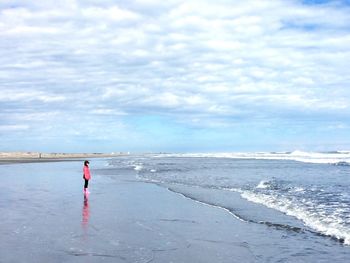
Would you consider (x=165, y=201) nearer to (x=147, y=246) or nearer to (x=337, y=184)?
(x=147, y=246)

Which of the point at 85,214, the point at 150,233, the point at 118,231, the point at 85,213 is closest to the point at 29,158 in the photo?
the point at 85,213

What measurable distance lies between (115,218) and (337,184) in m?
15.0

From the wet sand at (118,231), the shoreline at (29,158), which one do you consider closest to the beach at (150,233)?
the wet sand at (118,231)

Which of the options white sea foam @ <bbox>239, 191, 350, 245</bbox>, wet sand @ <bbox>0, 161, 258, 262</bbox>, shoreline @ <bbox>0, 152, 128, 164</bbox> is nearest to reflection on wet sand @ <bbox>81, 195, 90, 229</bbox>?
wet sand @ <bbox>0, 161, 258, 262</bbox>

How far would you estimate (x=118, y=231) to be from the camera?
12922mm

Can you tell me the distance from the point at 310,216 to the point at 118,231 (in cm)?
667

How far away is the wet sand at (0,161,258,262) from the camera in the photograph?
33.6 ft

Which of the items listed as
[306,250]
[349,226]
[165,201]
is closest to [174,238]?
[306,250]

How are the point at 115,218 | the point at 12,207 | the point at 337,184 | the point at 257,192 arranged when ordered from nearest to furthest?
the point at 115,218 → the point at 12,207 → the point at 257,192 → the point at 337,184

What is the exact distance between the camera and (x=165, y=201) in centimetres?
1997

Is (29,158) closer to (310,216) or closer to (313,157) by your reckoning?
(313,157)

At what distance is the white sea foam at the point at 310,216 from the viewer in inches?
499

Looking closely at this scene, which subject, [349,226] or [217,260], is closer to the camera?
[217,260]

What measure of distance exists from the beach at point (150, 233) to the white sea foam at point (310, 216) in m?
0.44
